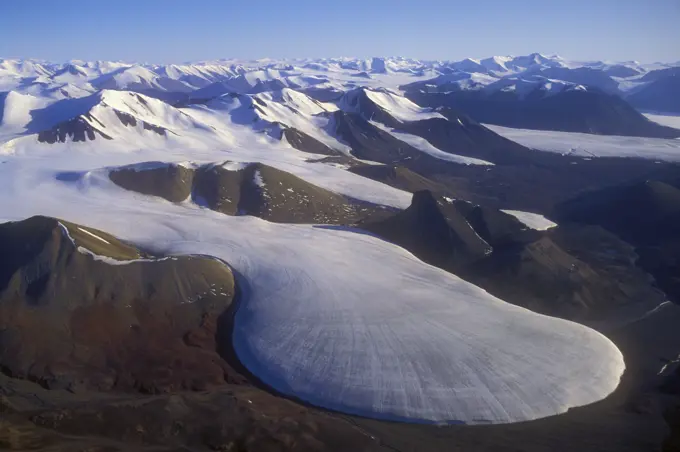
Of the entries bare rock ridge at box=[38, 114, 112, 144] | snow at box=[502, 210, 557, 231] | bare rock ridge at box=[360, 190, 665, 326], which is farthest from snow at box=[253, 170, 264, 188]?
bare rock ridge at box=[38, 114, 112, 144]

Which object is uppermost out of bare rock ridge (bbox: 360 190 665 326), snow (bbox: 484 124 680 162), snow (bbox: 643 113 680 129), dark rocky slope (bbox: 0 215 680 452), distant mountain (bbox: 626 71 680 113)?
distant mountain (bbox: 626 71 680 113)

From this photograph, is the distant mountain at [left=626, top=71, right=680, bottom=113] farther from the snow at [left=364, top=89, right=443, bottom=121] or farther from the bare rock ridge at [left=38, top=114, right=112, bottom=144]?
the bare rock ridge at [left=38, top=114, right=112, bottom=144]

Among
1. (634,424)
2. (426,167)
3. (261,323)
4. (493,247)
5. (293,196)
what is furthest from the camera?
(426,167)

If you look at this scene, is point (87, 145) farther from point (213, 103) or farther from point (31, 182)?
point (213, 103)

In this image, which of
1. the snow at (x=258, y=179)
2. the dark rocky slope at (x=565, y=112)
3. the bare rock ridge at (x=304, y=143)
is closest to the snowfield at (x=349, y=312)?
the snow at (x=258, y=179)

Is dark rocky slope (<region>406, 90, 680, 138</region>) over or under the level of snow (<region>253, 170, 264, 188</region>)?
over

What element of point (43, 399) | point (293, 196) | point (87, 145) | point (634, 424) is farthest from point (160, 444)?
point (87, 145)

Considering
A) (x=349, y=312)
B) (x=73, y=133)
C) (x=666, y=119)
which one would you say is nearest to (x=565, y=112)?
(x=666, y=119)
